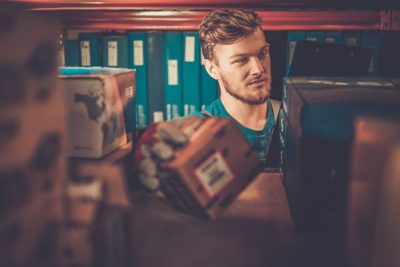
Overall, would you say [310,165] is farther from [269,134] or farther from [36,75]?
[269,134]

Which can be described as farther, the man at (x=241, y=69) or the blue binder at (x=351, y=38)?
the blue binder at (x=351, y=38)

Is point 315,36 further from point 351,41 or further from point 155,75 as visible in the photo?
point 155,75

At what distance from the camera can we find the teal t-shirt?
1.41 meters

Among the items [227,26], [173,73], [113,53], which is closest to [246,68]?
[227,26]

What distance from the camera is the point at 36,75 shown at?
2.51 feet

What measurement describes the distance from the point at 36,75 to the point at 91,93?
0.87 ft

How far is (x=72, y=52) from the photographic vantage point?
5.26ft

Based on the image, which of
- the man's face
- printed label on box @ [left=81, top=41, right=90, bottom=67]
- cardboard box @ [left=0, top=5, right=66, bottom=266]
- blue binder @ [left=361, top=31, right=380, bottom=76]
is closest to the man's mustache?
the man's face

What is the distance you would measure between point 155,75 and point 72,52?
1.02ft

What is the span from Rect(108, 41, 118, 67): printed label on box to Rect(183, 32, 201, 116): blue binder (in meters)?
0.23

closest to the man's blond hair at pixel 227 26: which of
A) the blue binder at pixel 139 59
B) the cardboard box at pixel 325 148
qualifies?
the blue binder at pixel 139 59

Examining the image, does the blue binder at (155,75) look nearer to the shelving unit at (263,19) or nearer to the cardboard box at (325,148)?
the shelving unit at (263,19)

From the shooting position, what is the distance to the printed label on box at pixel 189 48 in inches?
57.9

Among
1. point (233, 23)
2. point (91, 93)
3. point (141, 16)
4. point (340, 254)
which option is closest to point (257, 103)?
point (233, 23)
